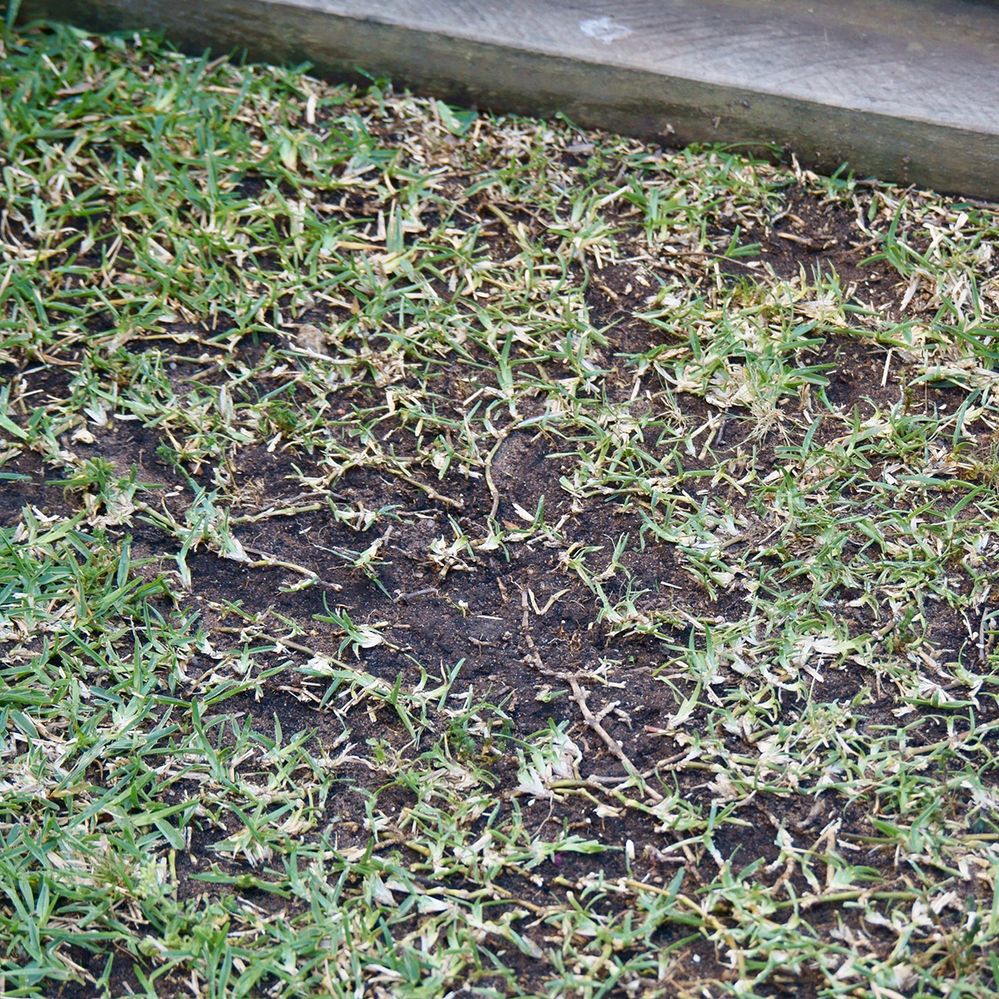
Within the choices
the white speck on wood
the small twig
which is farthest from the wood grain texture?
the small twig

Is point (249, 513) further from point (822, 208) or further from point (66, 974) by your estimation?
point (822, 208)

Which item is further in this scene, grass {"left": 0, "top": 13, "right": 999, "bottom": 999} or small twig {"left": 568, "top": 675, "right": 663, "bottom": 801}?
small twig {"left": 568, "top": 675, "right": 663, "bottom": 801}

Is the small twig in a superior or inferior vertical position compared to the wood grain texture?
inferior

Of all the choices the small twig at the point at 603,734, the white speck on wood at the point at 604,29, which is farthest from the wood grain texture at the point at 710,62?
the small twig at the point at 603,734

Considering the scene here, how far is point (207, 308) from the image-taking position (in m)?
2.60

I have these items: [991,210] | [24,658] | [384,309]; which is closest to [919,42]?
[991,210]

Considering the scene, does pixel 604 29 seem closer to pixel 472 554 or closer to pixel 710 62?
pixel 710 62

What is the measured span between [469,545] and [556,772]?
21.4 inches

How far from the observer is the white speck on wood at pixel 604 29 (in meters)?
2.82

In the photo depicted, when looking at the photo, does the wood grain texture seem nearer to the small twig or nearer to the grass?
the grass

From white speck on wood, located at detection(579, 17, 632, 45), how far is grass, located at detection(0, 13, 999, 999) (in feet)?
1.00

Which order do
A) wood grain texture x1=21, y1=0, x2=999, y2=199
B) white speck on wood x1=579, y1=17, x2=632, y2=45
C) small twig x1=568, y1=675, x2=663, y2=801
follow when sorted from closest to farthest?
small twig x1=568, y1=675, x2=663, y2=801
wood grain texture x1=21, y1=0, x2=999, y2=199
white speck on wood x1=579, y1=17, x2=632, y2=45

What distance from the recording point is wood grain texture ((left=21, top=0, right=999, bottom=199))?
2693 mm

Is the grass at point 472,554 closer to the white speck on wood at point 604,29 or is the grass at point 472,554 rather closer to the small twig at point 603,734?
the small twig at point 603,734
